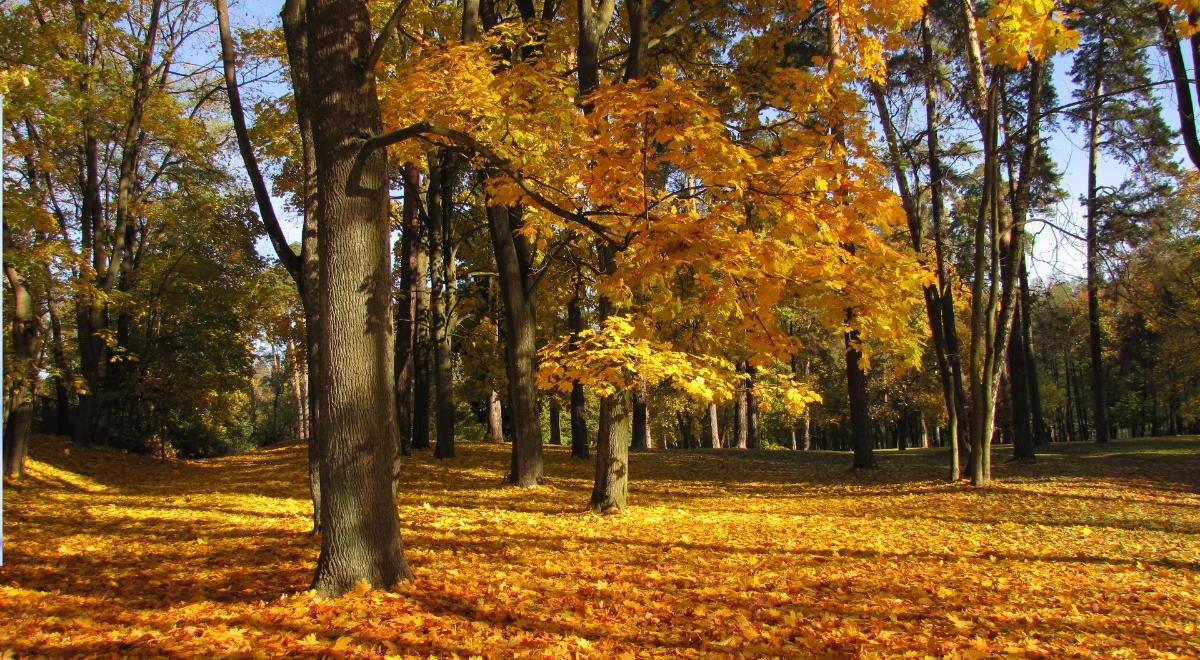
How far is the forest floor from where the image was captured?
392 centimetres

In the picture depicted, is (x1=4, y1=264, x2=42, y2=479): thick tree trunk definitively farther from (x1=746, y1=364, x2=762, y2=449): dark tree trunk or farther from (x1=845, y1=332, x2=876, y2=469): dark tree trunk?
(x1=746, y1=364, x2=762, y2=449): dark tree trunk

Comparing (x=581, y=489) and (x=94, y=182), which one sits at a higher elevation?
(x=94, y=182)

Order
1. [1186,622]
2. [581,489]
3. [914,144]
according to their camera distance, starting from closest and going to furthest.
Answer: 1. [1186,622]
2. [581,489]
3. [914,144]

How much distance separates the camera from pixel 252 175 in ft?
24.5

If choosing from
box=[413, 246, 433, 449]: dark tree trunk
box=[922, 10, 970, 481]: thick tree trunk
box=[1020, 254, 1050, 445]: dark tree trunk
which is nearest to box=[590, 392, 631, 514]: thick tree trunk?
box=[922, 10, 970, 481]: thick tree trunk

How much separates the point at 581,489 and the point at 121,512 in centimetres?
642

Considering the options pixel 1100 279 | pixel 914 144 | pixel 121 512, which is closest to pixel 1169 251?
pixel 1100 279

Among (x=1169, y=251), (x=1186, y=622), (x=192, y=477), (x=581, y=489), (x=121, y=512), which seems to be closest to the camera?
(x=1186, y=622)

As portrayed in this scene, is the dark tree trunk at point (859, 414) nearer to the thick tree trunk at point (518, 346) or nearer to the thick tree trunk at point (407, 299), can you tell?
the thick tree trunk at point (518, 346)

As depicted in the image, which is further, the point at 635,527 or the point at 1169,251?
the point at 1169,251

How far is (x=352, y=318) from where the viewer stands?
472 centimetres

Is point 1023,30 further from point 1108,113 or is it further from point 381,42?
point 1108,113

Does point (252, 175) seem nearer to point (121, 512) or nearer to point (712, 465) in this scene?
point (121, 512)

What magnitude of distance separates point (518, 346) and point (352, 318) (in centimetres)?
685
